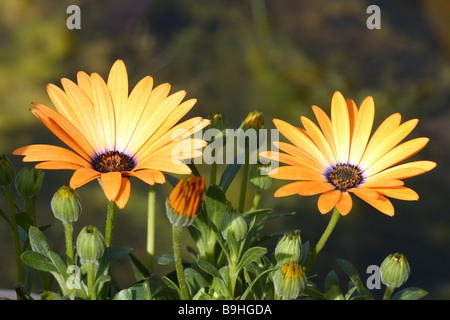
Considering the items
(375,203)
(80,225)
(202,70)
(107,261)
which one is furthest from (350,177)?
(202,70)

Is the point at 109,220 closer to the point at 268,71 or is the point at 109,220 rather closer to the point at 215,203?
the point at 215,203

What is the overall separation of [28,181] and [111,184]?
0.40ft

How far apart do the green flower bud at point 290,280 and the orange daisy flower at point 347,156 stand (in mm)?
46

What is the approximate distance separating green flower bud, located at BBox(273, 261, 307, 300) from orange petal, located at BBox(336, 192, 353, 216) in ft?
0.15

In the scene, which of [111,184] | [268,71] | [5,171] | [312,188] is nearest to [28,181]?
[5,171]

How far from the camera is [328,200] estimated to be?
39cm

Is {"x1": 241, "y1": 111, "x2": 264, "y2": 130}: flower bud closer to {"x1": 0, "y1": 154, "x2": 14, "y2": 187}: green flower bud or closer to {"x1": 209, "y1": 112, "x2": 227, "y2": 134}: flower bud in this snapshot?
{"x1": 209, "y1": 112, "x2": 227, "y2": 134}: flower bud

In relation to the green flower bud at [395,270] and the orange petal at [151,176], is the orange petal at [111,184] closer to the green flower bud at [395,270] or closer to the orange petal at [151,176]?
the orange petal at [151,176]

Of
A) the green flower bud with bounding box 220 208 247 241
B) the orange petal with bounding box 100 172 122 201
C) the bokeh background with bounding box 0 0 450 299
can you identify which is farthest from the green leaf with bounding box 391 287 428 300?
the bokeh background with bounding box 0 0 450 299

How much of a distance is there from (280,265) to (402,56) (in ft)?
4.63

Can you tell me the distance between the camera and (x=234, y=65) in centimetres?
163

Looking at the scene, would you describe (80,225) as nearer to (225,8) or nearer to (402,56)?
(225,8)

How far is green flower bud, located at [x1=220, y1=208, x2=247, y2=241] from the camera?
0.42m
